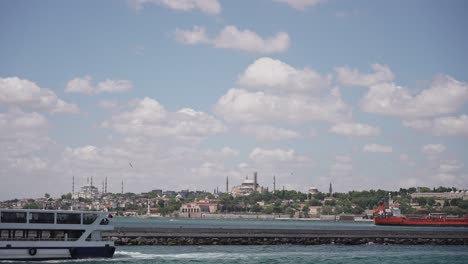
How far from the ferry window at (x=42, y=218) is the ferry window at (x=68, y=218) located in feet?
2.52

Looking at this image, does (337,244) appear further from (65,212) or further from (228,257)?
(65,212)

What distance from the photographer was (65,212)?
223ft

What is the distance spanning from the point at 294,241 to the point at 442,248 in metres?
20.0

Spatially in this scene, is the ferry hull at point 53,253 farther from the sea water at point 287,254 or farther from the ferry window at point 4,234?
the ferry window at point 4,234

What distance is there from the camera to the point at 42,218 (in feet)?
219

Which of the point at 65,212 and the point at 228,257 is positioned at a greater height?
the point at 65,212

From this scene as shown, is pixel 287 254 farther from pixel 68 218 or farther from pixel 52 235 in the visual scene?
pixel 52 235

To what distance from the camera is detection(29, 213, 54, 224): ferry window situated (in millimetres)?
66256

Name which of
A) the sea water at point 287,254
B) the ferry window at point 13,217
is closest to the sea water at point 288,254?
the sea water at point 287,254

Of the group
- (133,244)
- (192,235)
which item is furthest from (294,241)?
(133,244)

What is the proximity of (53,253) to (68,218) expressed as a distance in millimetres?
3723

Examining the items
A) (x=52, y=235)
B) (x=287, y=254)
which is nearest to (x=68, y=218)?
(x=52, y=235)

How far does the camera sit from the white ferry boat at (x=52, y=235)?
6481 centimetres

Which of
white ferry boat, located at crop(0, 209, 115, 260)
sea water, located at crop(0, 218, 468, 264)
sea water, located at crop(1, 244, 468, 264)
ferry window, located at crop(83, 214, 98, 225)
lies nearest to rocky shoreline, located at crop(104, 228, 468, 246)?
sea water, located at crop(0, 218, 468, 264)
